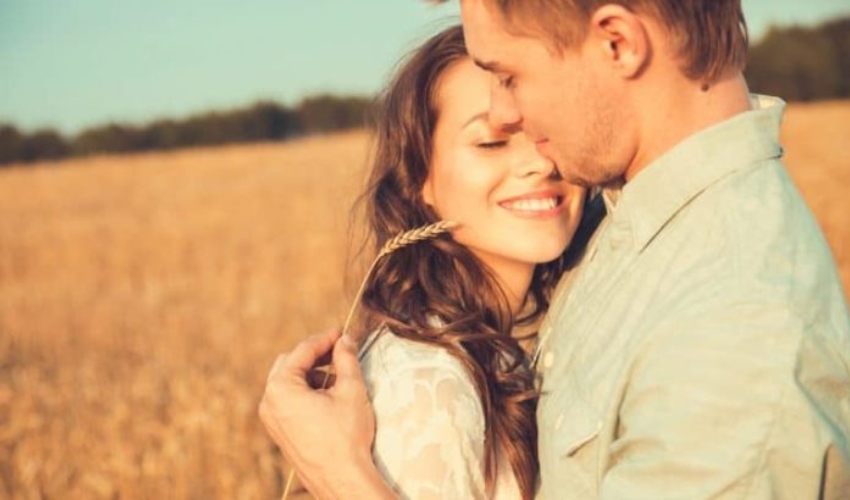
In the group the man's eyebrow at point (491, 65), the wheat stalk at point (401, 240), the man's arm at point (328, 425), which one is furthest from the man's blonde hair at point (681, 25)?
the man's arm at point (328, 425)

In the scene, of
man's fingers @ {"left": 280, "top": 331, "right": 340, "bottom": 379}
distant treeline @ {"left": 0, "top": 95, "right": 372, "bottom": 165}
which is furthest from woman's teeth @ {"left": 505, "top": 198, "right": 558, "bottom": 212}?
distant treeline @ {"left": 0, "top": 95, "right": 372, "bottom": 165}

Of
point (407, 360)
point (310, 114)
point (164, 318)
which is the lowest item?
point (310, 114)

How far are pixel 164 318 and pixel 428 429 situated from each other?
7.04 m

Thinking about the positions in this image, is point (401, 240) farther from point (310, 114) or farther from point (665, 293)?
point (310, 114)

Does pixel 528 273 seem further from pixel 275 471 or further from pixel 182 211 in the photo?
pixel 182 211

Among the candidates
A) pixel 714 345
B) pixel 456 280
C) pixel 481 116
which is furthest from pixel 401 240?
pixel 714 345

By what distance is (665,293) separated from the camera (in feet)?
6.18

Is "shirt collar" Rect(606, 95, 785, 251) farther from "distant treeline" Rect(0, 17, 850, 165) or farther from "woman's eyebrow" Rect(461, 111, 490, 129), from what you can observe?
"distant treeline" Rect(0, 17, 850, 165)

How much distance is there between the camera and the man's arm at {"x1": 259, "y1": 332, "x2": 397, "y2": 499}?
2346 millimetres

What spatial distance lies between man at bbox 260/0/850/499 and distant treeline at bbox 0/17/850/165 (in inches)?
1680

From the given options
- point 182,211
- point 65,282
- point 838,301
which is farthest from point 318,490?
point 182,211

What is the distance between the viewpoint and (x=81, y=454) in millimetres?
5453

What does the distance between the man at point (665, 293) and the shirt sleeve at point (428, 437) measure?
0.21ft

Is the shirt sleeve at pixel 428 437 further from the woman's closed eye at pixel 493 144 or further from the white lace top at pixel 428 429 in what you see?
the woman's closed eye at pixel 493 144
